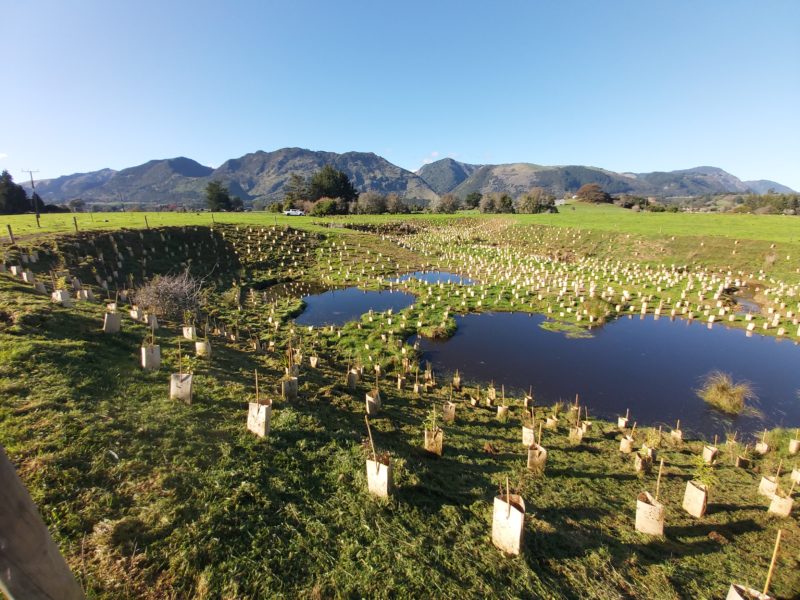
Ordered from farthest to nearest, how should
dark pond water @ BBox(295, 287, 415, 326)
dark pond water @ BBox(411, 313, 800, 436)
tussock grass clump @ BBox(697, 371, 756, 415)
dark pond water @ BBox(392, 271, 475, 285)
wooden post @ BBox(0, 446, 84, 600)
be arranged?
dark pond water @ BBox(392, 271, 475, 285) < dark pond water @ BBox(295, 287, 415, 326) < dark pond water @ BBox(411, 313, 800, 436) < tussock grass clump @ BBox(697, 371, 756, 415) < wooden post @ BBox(0, 446, 84, 600)

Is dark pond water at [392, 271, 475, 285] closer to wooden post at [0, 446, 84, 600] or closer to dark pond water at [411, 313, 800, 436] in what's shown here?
dark pond water at [411, 313, 800, 436]

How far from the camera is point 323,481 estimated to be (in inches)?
283

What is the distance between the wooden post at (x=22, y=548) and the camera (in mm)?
2799

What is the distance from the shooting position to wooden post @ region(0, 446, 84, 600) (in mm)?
2799

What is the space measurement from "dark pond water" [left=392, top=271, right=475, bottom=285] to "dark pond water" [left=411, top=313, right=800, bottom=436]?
10905mm

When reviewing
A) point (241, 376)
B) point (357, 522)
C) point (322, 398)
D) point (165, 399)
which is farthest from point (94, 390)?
point (357, 522)

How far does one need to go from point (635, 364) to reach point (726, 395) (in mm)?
4478

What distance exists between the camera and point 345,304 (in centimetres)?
2911

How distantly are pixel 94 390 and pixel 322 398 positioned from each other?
5.66m

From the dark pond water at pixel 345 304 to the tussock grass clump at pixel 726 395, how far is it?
18.5m

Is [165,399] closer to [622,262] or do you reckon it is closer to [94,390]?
[94,390]

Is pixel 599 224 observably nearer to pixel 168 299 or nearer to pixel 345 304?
pixel 345 304

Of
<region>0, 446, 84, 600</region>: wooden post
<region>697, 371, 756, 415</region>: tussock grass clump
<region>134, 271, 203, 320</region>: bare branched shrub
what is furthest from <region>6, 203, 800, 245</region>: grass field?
<region>0, 446, 84, 600</region>: wooden post

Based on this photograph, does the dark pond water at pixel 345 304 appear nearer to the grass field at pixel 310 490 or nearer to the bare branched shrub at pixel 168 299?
the bare branched shrub at pixel 168 299
